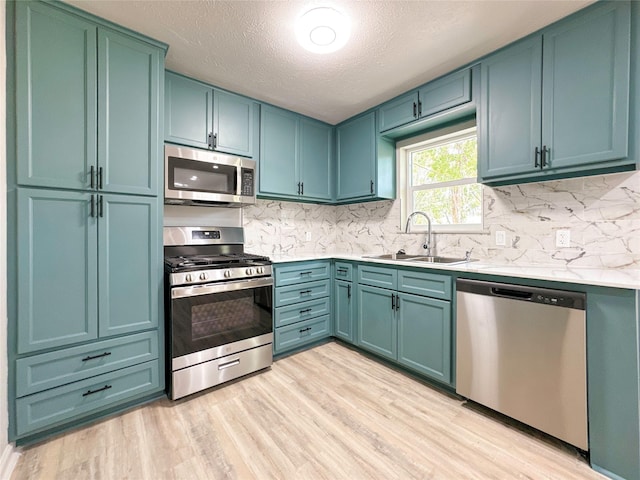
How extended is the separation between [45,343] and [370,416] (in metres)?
1.94

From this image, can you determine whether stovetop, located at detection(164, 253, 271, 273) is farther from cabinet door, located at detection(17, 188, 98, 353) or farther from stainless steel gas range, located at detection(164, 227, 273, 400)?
cabinet door, located at detection(17, 188, 98, 353)

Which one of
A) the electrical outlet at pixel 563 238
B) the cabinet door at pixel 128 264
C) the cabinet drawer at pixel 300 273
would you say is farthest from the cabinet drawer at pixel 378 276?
the cabinet door at pixel 128 264

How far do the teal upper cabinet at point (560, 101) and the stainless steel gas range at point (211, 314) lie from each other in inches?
79.6

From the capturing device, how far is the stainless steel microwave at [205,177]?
218cm

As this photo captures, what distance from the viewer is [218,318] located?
7.04 ft

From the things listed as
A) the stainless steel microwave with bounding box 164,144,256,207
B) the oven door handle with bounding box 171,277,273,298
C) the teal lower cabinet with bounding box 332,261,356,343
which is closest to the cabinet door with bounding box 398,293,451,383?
the teal lower cabinet with bounding box 332,261,356,343

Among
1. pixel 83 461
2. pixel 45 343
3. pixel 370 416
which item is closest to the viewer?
pixel 83 461

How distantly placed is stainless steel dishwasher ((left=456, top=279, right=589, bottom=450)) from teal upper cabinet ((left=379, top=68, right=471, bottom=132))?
1.45 meters

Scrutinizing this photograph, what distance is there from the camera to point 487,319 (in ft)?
5.86

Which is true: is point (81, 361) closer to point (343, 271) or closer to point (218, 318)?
point (218, 318)

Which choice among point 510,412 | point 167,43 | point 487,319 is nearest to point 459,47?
point 487,319

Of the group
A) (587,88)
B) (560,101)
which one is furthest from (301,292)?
(587,88)

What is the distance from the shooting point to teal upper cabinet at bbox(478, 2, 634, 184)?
157 centimetres

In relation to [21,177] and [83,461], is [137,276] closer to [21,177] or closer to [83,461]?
[21,177]
